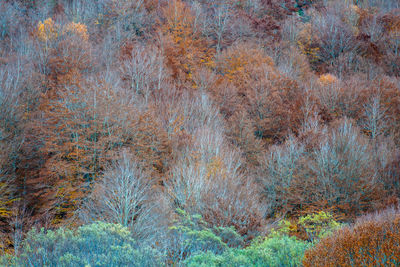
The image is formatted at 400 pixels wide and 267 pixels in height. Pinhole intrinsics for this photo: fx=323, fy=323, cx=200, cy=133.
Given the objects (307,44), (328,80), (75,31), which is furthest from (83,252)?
(307,44)

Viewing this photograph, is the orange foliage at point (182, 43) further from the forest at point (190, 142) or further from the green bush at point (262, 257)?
the green bush at point (262, 257)

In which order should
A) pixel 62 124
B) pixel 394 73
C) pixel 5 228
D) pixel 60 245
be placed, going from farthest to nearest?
pixel 394 73
pixel 62 124
pixel 5 228
pixel 60 245

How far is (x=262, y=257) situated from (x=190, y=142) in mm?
15493

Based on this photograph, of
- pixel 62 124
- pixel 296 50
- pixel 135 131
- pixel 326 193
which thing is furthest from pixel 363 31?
pixel 62 124

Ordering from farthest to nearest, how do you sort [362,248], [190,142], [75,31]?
[75,31] < [190,142] < [362,248]

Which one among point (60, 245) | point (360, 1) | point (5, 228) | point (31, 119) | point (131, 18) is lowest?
point (5, 228)

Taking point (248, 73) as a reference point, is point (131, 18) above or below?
above

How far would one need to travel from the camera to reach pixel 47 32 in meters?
36.7

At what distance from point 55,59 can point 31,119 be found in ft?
26.6

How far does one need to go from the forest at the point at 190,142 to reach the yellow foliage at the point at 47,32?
10.6 inches

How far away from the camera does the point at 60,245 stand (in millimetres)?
9875

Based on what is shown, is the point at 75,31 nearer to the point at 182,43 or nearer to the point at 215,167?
the point at 182,43

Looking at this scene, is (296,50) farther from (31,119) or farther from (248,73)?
(31,119)

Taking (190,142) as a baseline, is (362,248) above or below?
above
